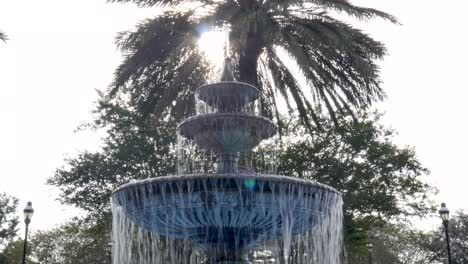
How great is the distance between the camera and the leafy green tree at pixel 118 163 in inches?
912

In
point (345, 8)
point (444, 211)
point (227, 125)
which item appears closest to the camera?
point (227, 125)

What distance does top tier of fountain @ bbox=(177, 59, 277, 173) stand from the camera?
9695 millimetres

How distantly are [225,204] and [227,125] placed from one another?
219 centimetres

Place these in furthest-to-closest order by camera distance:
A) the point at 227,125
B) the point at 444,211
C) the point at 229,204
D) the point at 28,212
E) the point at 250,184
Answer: the point at 28,212
the point at 444,211
the point at 227,125
the point at 229,204
the point at 250,184

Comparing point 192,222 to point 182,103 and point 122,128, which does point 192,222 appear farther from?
point 122,128

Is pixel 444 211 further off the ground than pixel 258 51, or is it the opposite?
pixel 258 51

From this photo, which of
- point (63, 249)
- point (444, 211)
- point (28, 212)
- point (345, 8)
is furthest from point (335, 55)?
point (63, 249)

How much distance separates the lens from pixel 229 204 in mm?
7828

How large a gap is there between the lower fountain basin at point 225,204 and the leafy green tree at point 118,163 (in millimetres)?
14262

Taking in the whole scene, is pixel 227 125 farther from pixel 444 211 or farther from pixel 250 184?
pixel 444 211

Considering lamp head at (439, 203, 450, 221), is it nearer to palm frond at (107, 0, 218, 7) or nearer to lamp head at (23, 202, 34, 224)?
palm frond at (107, 0, 218, 7)

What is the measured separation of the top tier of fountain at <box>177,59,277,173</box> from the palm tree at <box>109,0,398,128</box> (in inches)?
64.0

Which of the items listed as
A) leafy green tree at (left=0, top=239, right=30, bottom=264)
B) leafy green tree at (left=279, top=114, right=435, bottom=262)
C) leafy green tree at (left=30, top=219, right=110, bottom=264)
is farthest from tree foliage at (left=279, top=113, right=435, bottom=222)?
leafy green tree at (left=0, top=239, right=30, bottom=264)

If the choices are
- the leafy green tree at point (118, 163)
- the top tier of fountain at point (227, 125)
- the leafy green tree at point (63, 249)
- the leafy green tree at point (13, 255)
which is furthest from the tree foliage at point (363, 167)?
the leafy green tree at point (13, 255)
